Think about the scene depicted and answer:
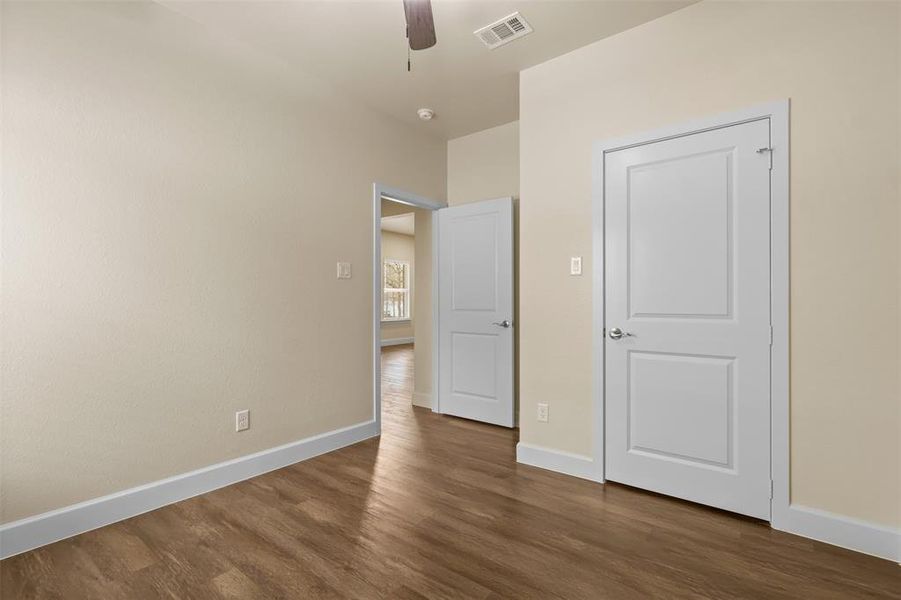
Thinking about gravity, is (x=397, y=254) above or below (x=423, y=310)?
above

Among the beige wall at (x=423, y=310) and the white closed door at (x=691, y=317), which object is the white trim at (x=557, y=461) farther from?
the beige wall at (x=423, y=310)

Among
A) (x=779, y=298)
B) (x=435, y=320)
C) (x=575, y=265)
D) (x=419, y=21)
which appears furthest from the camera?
(x=435, y=320)

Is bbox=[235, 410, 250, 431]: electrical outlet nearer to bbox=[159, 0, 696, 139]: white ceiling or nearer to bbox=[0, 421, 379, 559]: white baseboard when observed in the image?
bbox=[0, 421, 379, 559]: white baseboard

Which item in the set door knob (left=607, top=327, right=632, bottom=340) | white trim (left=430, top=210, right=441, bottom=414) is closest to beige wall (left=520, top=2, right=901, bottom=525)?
door knob (left=607, top=327, right=632, bottom=340)

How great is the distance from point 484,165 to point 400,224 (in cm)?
558

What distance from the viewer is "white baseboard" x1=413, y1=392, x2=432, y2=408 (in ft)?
14.9

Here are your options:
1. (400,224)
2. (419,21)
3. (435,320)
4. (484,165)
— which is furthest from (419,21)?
(400,224)

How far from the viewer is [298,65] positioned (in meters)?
3.00

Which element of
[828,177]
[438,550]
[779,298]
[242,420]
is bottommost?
[438,550]

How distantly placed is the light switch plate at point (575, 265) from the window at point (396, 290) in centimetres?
781

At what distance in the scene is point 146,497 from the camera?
228 cm

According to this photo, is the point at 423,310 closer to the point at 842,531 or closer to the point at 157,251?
the point at 157,251

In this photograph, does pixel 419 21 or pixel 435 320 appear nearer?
pixel 419 21

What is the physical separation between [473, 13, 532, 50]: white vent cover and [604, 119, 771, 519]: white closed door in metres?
0.93
